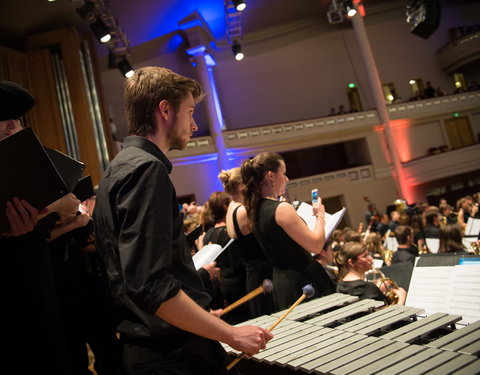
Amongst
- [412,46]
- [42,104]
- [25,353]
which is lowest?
[25,353]

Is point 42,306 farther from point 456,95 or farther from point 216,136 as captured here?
point 456,95

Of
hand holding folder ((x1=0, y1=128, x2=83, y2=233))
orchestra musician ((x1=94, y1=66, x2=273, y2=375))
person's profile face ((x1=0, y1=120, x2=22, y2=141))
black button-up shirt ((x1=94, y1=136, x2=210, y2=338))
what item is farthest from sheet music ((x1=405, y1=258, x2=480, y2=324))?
person's profile face ((x1=0, y1=120, x2=22, y2=141))

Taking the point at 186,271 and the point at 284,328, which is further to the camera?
the point at 284,328

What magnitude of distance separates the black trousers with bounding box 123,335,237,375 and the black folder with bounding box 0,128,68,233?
0.53 meters

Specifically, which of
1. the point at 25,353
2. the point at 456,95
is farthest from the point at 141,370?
the point at 456,95

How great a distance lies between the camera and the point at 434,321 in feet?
5.89

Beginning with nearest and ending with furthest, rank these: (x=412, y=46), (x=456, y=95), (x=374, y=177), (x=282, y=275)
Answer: (x=282, y=275) → (x=374, y=177) → (x=456, y=95) → (x=412, y=46)

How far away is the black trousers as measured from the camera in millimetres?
1266

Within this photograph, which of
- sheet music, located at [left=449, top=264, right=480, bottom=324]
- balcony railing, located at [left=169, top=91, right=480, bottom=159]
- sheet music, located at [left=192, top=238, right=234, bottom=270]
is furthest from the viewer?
balcony railing, located at [left=169, top=91, right=480, bottom=159]

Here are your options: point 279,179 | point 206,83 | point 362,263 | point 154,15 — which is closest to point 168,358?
point 279,179

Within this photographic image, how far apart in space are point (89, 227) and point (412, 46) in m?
18.6

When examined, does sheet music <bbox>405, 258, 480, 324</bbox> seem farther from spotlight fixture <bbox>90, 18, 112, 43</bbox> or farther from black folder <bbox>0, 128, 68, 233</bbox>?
spotlight fixture <bbox>90, 18, 112, 43</bbox>

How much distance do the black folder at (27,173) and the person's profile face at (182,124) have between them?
15.2 inches

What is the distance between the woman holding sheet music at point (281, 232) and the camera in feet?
8.25
